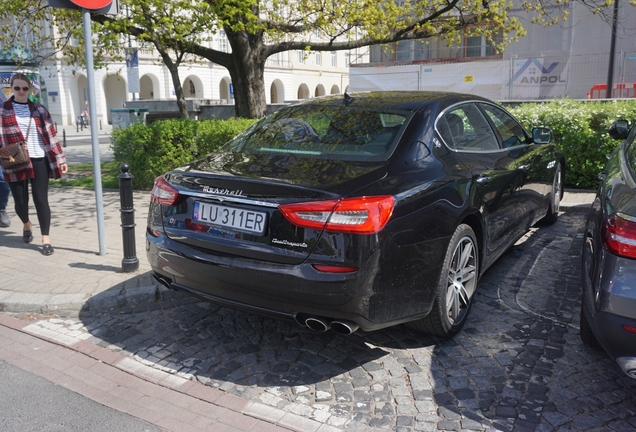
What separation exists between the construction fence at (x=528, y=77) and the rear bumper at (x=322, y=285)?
18.7m

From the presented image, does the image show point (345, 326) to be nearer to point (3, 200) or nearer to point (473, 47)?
point (3, 200)

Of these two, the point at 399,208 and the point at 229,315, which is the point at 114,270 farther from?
the point at 399,208

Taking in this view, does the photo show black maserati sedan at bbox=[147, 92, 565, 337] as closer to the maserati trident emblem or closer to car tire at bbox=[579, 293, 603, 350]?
the maserati trident emblem

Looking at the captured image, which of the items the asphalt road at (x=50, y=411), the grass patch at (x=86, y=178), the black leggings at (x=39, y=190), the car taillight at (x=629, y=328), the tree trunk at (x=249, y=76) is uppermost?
the tree trunk at (x=249, y=76)

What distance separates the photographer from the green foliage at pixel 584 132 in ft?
28.6

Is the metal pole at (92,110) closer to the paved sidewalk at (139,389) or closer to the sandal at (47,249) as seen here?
the sandal at (47,249)

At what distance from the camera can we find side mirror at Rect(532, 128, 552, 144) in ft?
19.0

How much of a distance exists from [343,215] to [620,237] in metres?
1.41

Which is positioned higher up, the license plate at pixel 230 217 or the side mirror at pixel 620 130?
the side mirror at pixel 620 130

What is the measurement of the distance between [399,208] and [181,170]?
61.8 inches

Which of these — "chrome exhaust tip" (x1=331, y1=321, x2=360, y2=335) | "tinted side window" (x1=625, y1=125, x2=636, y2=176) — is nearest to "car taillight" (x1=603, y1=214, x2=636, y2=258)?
"tinted side window" (x1=625, y1=125, x2=636, y2=176)

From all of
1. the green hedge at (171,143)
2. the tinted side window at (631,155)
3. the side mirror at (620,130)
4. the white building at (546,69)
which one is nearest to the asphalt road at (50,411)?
the tinted side window at (631,155)

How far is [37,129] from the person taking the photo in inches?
245

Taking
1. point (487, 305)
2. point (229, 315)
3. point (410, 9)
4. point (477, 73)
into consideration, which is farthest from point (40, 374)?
point (477, 73)
